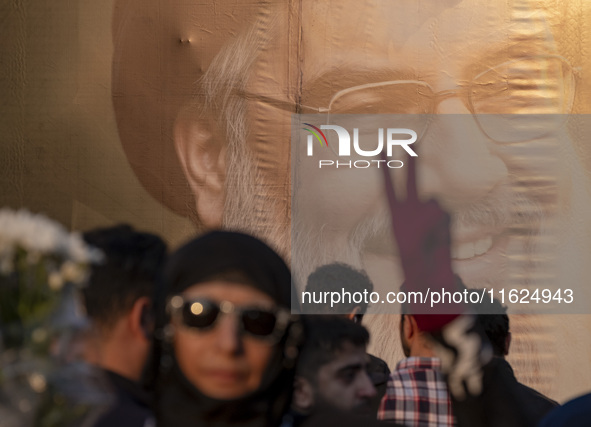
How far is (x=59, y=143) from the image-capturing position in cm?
345

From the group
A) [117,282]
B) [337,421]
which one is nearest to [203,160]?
[117,282]

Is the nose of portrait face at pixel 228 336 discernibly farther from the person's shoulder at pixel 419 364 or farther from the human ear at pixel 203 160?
the human ear at pixel 203 160

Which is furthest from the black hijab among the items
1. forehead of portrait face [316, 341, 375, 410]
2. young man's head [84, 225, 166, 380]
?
forehead of portrait face [316, 341, 375, 410]

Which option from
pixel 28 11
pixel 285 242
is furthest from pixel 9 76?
pixel 285 242

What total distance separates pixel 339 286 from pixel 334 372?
0.86 m

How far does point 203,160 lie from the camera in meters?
3.41

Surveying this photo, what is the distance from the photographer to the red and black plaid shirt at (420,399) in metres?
2.83

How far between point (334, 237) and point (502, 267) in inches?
31.8

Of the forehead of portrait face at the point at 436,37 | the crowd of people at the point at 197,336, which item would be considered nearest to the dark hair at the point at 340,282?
the forehead of portrait face at the point at 436,37

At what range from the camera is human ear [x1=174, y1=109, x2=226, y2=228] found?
3.40 metres

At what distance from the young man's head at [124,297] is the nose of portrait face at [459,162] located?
1882mm

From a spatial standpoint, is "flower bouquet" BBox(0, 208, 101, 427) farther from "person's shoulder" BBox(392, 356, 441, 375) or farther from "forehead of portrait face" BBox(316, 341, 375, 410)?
"person's shoulder" BBox(392, 356, 441, 375)

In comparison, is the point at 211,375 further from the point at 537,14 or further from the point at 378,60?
the point at 537,14

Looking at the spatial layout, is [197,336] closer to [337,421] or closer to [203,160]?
[337,421]
